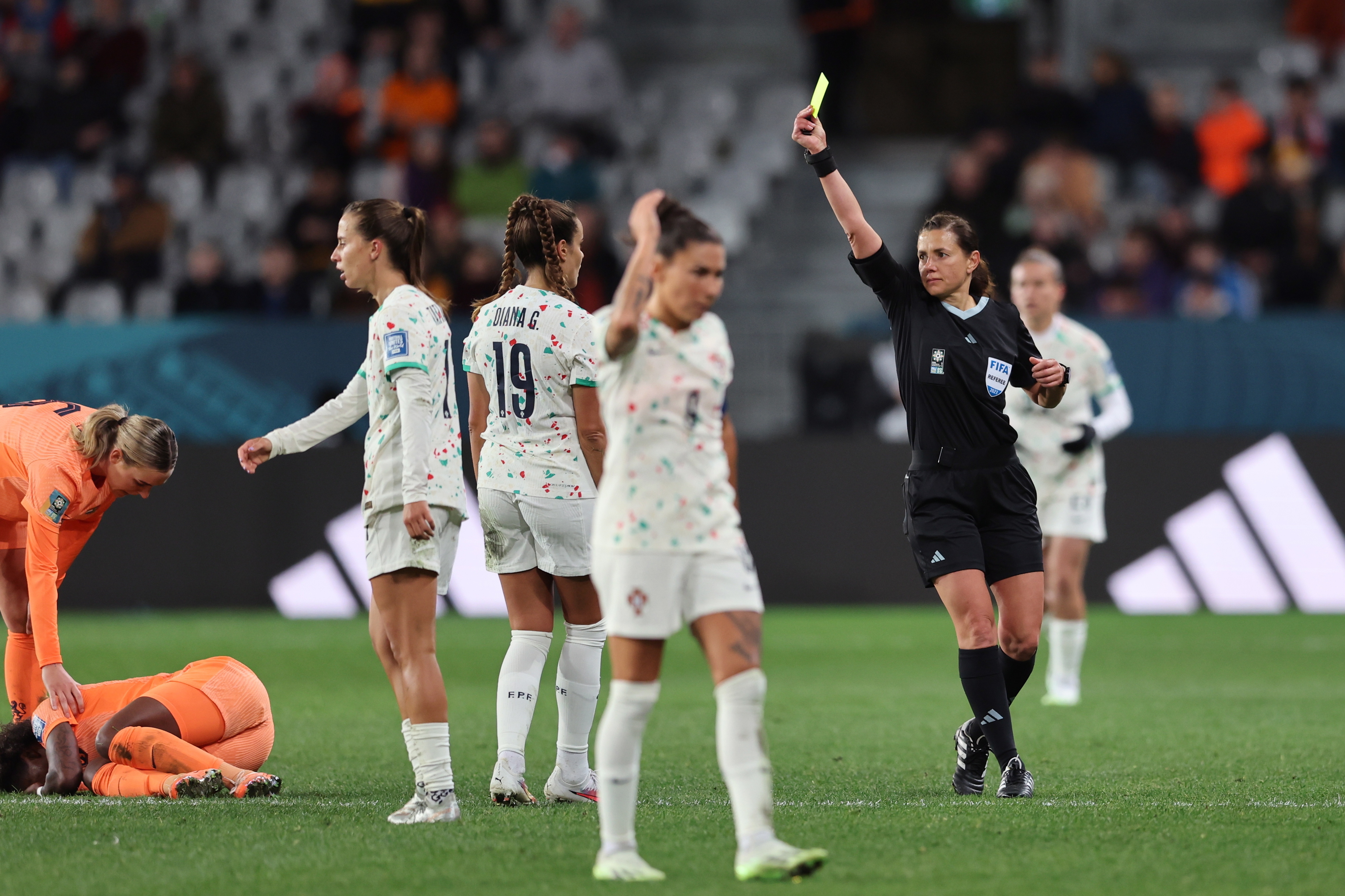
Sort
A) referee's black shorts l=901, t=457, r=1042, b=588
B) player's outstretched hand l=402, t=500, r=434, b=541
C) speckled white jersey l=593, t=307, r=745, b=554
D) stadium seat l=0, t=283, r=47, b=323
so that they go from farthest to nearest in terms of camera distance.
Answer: stadium seat l=0, t=283, r=47, b=323 → referee's black shorts l=901, t=457, r=1042, b=588 → player's outstretched hand l=402, t=500, r=434, b=541 → speckled white jersey l=593, t=307, r=745, b=554

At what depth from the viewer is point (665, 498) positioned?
495 centimetres

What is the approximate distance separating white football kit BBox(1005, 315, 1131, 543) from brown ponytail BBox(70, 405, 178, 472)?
5436 millimetres

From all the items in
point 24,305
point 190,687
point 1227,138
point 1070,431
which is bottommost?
point 190,687

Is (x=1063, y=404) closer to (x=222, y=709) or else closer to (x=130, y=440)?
(x=222, y=709)

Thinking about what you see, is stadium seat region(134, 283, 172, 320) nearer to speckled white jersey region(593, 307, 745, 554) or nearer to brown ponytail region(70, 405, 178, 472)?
brown ponytail region(70, 405, 178, 472)

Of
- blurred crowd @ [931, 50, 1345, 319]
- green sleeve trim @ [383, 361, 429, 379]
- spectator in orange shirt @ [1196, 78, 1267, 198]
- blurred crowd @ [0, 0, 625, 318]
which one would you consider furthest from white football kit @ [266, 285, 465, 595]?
spectator in orange shirt @ [1196, 78, 1267, 198]

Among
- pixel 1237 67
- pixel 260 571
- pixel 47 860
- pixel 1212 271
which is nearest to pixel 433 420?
pixel 47 860

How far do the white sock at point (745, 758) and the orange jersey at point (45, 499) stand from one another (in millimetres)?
2795

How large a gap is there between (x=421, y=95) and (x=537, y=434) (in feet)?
44.5

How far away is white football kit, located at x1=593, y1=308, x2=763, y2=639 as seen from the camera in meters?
4.93

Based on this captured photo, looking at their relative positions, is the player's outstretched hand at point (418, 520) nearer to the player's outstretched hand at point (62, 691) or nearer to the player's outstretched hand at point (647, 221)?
the player's outstretched hand at point (647, 221)

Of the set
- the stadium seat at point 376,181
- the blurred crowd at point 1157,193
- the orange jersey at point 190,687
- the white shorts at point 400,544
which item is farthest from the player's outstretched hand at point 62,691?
the stadium seat at point 376,181

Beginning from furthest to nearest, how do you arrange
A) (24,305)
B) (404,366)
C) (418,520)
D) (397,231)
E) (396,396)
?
(24,305) < (397,231) < (396,396) < (404,366) < (418,520)

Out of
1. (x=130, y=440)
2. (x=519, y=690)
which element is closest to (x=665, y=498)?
(x=519, y=690)
